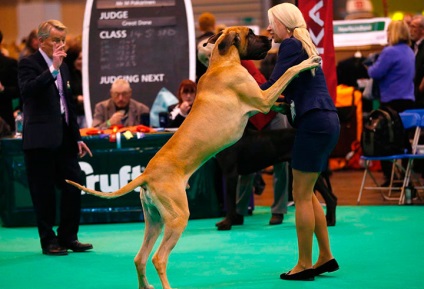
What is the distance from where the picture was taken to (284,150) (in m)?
7.93

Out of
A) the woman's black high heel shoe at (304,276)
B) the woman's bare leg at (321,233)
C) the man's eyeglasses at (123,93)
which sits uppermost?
the man's eyeglasses at (123,93)

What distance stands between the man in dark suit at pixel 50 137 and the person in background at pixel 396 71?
15.1 ft

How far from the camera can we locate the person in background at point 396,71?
10.0 m

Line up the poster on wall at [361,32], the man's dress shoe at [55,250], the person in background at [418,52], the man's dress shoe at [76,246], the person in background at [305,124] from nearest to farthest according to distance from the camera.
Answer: the person in background at [305,124], the man's dress shoe at [55,250], the man's dress shoe at [76,246], the person in background at [418,52], the poster on wall at [361,32]

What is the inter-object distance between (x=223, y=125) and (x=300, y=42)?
0.70 m

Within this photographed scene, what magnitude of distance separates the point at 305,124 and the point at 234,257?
150 cm

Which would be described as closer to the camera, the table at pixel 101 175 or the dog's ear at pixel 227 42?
the dog's ear at pixel 227 42

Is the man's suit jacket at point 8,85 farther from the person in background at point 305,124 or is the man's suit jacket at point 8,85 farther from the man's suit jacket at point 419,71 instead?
the person in background at point 305,124

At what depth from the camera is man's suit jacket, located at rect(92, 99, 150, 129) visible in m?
9.28

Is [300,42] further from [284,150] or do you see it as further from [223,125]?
[284,150]

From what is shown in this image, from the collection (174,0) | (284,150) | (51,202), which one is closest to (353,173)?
(174,0)

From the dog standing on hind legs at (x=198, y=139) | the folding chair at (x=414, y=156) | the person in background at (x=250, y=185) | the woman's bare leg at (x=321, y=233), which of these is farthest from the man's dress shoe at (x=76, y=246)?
the folding chair at (x=414, y=156)

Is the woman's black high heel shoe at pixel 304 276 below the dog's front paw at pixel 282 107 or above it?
below

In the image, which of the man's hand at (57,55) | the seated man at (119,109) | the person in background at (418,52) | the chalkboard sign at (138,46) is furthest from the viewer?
the person in background at (418,52)
